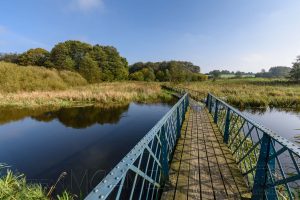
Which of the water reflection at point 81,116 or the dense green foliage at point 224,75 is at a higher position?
the dense green foliage at point 224,75

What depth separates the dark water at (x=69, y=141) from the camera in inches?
318

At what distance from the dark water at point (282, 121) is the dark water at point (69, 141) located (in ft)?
28.0

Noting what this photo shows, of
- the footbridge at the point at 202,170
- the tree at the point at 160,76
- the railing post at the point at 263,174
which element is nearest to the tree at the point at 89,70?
the tree at the point at 160,76

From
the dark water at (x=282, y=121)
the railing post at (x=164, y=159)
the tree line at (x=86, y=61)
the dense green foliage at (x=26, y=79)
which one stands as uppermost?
the tree line at (x=86, y=61)

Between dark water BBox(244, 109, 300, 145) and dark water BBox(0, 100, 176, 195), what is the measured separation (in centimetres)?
855

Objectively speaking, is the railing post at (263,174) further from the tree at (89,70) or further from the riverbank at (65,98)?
the tree at (89,70)

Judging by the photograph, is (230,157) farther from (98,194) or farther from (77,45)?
(77,45)

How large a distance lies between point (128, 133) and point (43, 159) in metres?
5.37

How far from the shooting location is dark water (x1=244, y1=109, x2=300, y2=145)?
1344 centimetres

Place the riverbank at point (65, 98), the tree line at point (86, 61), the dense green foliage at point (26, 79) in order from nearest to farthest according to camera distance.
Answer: the riverbank at point (65, 98), the dense green foliage at point (26, 79), the tree line at point (86, 61)

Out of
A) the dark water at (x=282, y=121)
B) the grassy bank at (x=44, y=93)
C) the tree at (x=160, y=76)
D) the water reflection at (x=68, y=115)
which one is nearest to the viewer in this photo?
the dark water at (x=282, y=121)

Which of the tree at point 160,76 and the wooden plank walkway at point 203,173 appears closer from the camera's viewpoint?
the wooden plank walkway at point 203,173

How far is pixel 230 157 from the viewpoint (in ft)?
17.8

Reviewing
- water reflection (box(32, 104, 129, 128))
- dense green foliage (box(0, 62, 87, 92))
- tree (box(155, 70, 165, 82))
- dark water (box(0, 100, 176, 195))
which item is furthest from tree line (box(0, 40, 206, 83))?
dark water (box(0, 100, 176, 195))
